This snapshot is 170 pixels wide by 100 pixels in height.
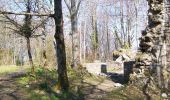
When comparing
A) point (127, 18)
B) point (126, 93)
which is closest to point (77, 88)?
point (126, 93)

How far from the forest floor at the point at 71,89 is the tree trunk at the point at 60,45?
1.53ft

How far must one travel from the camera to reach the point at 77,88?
14.7m

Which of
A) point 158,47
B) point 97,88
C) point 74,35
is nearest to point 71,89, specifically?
point 97,88

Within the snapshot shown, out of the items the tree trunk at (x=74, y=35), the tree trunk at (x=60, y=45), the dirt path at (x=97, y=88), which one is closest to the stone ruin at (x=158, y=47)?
the dirt path at (x=97, y=88)

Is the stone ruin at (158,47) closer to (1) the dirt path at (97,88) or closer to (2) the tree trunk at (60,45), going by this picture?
(1) the dirt path at (97,88)

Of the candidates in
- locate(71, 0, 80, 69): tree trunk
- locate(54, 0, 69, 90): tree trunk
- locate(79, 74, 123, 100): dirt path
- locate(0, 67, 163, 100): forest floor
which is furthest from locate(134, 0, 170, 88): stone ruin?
locate(54, 0, 69, 90): tree trunk

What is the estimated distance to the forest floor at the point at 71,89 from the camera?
12930mm

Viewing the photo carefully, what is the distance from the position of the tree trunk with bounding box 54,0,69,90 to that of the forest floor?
1.53 feet

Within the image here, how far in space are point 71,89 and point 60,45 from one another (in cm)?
193

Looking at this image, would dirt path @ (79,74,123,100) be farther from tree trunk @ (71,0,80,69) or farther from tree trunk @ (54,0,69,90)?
tree trunk @ (71,0,80,69)

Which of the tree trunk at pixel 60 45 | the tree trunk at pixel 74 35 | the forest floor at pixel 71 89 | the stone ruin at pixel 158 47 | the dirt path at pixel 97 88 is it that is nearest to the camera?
the forest floor at pixel 71 89

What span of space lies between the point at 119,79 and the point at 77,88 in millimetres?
5439

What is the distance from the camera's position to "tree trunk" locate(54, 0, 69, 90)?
524 inches

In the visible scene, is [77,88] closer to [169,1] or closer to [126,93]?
[126,93]
